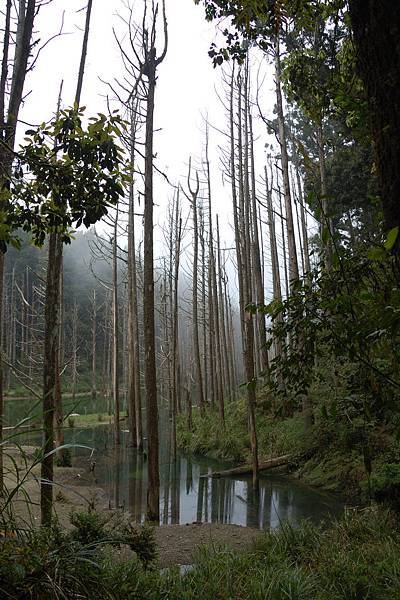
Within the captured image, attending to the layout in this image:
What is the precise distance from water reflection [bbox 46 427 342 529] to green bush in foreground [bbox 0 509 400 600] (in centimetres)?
242

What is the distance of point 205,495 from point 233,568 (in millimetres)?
5689

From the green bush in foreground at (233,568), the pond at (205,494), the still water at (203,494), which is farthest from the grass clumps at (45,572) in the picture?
the pond at (205,494)

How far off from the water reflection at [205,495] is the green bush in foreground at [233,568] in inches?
95.4

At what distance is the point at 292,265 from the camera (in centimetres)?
1027

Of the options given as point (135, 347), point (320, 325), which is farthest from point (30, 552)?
point (135, 347)

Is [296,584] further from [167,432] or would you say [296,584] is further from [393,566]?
[167,432]

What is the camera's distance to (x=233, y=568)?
3768 millimetres

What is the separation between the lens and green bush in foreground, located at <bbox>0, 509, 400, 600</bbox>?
1.54 m

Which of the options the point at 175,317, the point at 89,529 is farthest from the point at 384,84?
the point at 175,317

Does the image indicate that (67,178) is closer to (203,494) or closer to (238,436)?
(203,494)

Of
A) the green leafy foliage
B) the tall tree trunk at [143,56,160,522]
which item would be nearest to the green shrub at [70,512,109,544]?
the green leafy foliage

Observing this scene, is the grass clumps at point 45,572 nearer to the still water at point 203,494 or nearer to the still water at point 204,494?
the still water at point 203,494

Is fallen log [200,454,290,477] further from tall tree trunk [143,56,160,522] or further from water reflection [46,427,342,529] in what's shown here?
tall tree trunk [143,56,160,522]

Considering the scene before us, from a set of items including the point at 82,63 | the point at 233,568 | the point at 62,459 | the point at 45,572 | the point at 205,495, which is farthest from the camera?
the point at 62,459
